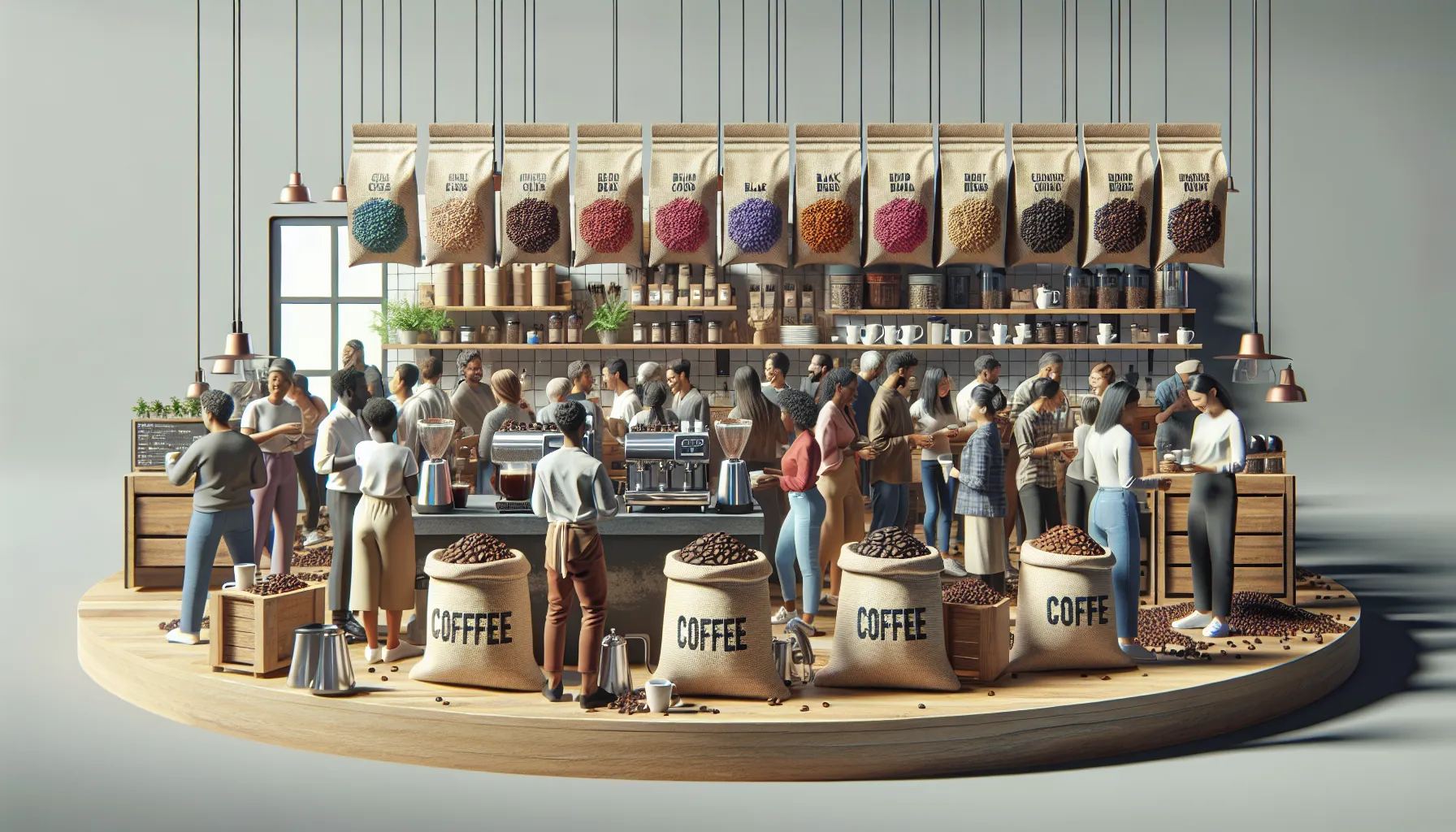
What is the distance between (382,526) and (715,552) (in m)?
1.46

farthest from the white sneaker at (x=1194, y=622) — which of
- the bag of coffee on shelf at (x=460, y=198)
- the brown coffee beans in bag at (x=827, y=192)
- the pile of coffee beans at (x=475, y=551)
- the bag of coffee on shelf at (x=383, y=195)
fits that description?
the bag of coffee on shelf at (x=383, y=195)

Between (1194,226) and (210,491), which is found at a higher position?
(1194,226)

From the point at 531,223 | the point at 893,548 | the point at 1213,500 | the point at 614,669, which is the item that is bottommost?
the point at 614,669

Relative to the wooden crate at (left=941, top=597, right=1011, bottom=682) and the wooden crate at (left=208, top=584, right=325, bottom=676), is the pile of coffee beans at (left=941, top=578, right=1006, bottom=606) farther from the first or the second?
the wooden crate at (left=208, top=584, right=325, bottom=676)

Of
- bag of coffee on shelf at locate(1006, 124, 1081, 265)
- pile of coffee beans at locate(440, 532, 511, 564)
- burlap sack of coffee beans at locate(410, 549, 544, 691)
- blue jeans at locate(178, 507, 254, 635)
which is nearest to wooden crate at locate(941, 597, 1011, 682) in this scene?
burlap sack of coffee beans at locate(410, 549, 544, 691)

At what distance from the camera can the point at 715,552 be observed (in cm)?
523

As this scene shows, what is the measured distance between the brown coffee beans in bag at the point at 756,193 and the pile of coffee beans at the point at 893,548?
207 cm

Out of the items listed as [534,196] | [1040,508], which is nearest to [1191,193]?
[1040,508]

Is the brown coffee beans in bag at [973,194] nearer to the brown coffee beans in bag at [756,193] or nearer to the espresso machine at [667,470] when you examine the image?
the brown coffee beans in bag at [756,193]

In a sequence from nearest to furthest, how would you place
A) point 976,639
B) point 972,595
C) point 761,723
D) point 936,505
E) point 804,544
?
point 761,723, point 976,639, point 972,595, point 804,544, point 936,505

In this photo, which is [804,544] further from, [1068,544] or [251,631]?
[251,631]

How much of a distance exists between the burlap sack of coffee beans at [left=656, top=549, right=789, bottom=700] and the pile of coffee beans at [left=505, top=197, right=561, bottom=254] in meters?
2.41

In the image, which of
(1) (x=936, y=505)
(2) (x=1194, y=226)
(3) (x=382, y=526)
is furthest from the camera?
(1) (x=936, y=505)

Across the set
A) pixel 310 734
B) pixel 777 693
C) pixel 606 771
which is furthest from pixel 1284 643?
pixel 310 734
